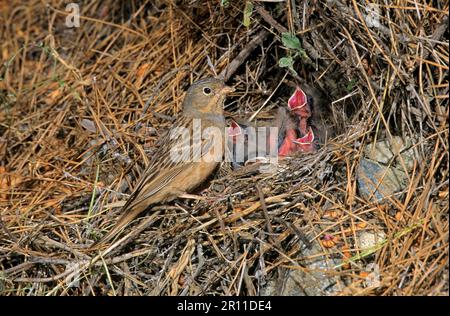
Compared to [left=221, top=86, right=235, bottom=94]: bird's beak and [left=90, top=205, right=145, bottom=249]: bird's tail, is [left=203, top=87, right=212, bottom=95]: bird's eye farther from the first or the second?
[left=90, top=205, right=145, bottom=249]: bird's tail

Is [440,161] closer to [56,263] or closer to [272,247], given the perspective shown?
[272,247]

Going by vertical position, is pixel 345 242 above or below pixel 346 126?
below

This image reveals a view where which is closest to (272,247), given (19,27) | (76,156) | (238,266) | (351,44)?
(238,266)

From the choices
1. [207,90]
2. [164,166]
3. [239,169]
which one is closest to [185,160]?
[164,166]

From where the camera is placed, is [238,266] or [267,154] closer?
[238,266]

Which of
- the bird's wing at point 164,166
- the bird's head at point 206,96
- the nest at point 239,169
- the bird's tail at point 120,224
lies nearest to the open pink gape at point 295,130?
the nest at point 239,169

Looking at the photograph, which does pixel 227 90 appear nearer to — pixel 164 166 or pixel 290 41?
pixel 290 41

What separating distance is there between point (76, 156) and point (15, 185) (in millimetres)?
542

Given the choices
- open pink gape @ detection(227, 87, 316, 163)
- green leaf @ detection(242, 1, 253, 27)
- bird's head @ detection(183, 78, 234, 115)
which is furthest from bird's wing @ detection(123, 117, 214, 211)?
green leaf @ detection(242, 1, 253, 27)

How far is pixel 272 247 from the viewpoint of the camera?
480 centimetres

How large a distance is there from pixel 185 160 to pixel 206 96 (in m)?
0.55

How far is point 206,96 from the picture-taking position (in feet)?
19.3

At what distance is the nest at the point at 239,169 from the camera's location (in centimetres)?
473

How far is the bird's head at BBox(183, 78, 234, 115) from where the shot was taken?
5.87 m
